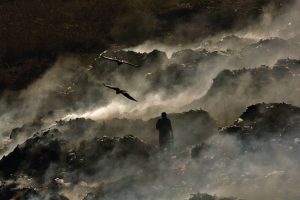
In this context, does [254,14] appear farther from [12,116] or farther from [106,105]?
[12,116]

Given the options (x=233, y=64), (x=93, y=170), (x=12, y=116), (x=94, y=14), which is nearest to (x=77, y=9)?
(x=94, y=14)

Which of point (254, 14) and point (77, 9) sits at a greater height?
point (77, 9)

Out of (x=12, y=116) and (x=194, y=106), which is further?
(x=12, y=116)

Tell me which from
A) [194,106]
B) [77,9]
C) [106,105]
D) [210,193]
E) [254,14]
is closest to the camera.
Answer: [210,193]

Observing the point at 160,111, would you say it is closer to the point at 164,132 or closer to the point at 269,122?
the point at 164,132

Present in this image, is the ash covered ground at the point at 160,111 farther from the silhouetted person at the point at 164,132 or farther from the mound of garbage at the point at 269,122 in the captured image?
the silhouetted person at the point at 164,132

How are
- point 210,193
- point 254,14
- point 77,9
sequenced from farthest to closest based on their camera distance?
point 77,9, point 254,14, point 210,193

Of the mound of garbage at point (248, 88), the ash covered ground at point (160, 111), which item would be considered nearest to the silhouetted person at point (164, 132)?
the ash covered ground at point (160, 111)

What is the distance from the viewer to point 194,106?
2181 centimetres

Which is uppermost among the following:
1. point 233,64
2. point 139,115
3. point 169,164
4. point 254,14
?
point 254,14

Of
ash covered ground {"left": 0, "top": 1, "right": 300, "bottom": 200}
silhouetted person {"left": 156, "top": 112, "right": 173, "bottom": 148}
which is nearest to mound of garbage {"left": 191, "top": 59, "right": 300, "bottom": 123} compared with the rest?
ash covered ground {"left": 0, "top": 1, "right": 300, "bottom": 200}

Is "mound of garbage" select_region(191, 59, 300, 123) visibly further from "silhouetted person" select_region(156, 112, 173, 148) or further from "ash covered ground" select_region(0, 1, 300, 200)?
"silhouetted person" select_region(156, 112, 173, 148)

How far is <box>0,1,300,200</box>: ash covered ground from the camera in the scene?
A: 15445mm

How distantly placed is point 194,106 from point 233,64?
3986 millimetres
